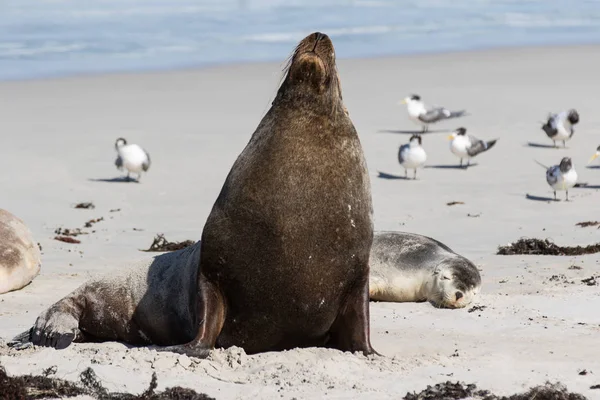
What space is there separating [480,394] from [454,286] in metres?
2.56

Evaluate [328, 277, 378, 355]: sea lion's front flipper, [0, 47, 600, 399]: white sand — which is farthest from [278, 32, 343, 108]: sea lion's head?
[0, 47, 600, 399]: white sand

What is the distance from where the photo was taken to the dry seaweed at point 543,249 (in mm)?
9055

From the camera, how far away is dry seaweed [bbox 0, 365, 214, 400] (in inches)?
175

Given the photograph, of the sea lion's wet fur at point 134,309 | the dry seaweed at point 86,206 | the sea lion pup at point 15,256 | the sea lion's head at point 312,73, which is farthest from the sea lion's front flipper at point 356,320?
the dry seaweed at point 86,206

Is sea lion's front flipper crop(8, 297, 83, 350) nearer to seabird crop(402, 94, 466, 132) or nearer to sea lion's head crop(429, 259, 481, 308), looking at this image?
sea lion's head crop(429, 259, 481, 308)

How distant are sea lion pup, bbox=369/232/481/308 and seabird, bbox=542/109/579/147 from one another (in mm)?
7699

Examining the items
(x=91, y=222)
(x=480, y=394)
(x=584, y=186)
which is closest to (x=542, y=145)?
(x=584, y=186)

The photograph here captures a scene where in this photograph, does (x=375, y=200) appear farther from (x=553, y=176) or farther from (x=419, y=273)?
(x=419, y=273)

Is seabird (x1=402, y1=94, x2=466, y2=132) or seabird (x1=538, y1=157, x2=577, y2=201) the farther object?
seabird (x1=402, y1=94, x2=466, y2=132)

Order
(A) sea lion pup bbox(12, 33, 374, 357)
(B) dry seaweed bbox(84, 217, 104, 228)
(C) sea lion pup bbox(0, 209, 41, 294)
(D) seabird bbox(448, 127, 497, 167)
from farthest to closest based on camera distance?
(D) seabird bbox(448, 127, 497, 167) → (B) dry seaweed bbox(84, 217, 104, 228) → (C) sea lion pup bbox(0, 209, 41, 294) → (A) sea lion pup bbox(12, 33, 374, 357)

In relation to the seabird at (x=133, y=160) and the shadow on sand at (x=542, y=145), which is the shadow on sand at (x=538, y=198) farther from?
the seabird at (x=133, y=160)

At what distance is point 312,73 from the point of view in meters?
5.42

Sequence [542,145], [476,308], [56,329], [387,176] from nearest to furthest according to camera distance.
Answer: [56,329] < [476,308] < [387,176] < [542,145]

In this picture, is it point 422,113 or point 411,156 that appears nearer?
point 411,156
